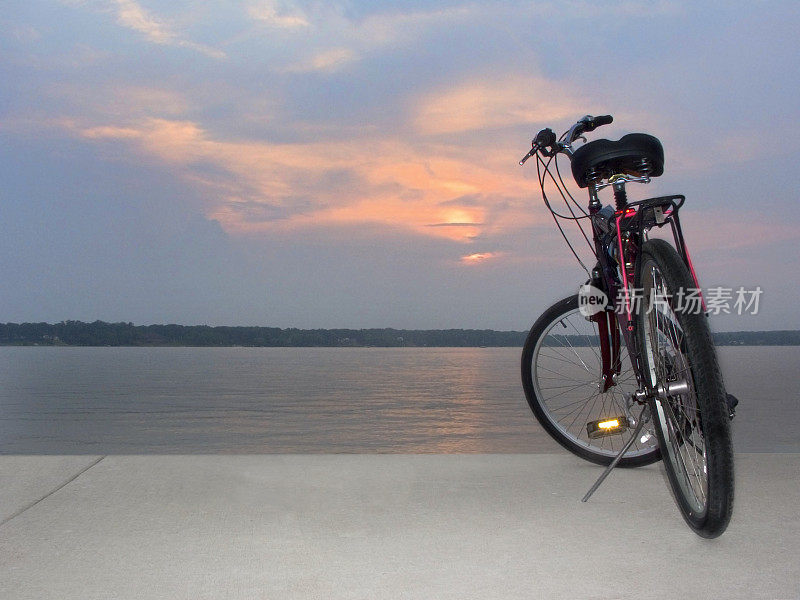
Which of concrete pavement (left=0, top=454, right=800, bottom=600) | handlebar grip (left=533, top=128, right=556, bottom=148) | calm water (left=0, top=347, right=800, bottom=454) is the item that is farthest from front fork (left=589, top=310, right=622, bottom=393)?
calm water (left=0, top=347, right=800, bottom=454)

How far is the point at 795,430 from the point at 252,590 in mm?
9884

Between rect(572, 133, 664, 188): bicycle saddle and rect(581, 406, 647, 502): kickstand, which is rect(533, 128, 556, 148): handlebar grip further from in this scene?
rect(581, 406, 647, 502): kickstand

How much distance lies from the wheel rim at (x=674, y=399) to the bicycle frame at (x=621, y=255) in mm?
78

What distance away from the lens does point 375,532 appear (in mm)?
1922

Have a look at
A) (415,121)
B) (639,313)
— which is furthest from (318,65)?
(639,313)

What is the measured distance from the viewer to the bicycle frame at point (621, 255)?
2.03 meters

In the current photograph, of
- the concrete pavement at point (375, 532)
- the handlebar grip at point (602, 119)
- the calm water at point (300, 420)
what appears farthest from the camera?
the calm water at point (300, 420)

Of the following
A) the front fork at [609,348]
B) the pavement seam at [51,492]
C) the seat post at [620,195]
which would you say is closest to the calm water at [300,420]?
the front fork at [609,348]

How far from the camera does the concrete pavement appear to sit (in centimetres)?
158

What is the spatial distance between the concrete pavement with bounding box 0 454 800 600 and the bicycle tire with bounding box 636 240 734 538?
0.13 m

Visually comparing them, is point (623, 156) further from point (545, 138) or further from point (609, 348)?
point (609, 348)

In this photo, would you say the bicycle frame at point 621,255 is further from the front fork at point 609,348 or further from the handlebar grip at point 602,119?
the handlebar grip at point 602,119

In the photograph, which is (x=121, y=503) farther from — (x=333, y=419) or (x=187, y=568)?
(x=333, y=419)

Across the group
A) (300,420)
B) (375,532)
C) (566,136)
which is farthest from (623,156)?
(300,420)
